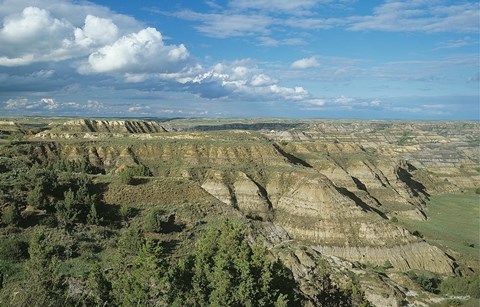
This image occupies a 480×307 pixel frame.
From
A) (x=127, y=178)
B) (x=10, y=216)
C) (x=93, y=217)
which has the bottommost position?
(x=93, y=217)

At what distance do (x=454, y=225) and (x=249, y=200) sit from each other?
5485 centimetres

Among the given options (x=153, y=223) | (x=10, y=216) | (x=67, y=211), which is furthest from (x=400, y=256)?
(x=10, y=216)

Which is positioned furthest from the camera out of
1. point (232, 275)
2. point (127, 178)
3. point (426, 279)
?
point (426, 279)

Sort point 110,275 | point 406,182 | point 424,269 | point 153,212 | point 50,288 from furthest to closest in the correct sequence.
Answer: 1. point 406,182
2. point 424,269
3. point 153,212
4. point 110,275
5. point 50,288

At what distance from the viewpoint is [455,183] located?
14962 cm

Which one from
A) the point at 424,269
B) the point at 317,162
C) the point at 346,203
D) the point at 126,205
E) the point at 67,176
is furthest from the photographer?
the point at 317,162

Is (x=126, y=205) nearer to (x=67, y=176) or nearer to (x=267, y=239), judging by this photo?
(x=67, y=176)

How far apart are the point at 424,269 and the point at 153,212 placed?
47.3 meters

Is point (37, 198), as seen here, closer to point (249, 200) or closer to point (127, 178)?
point (127, 178)

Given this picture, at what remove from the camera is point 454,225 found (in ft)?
322

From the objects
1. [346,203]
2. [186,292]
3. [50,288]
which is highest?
[50,288]

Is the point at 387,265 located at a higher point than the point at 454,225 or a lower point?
higher

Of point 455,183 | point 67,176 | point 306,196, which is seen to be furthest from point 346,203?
point 455,183

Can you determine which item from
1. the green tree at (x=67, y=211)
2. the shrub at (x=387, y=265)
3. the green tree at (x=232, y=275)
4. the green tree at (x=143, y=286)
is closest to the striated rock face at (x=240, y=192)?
the shrub at (x=387, y=265)
